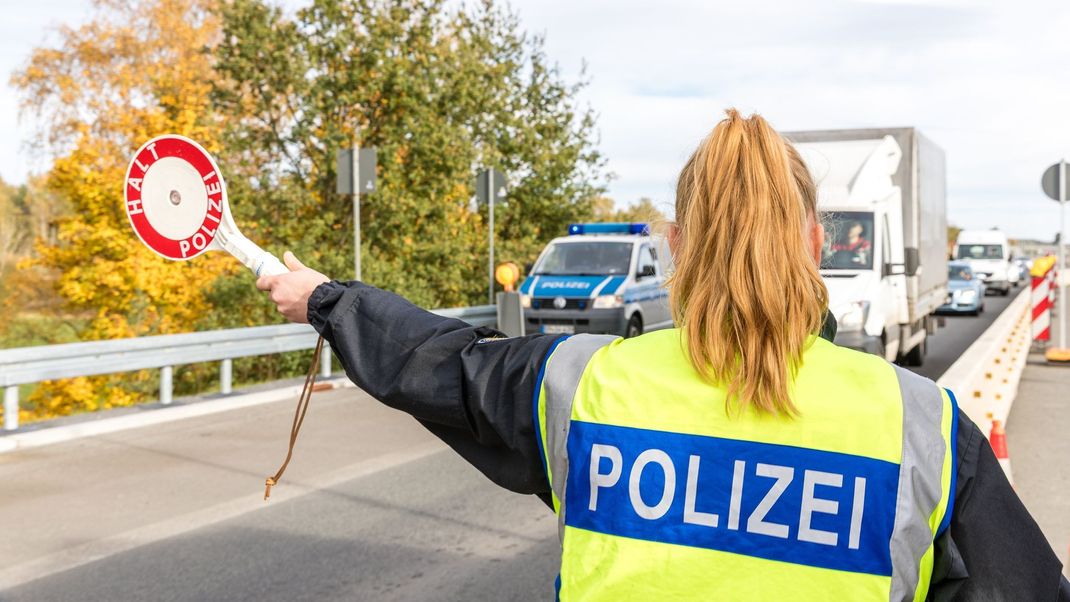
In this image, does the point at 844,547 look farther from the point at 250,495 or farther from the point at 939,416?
the point at 250,495

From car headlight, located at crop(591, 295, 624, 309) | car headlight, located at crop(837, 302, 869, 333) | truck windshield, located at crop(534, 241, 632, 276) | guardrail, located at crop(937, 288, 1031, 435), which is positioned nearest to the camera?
guardrail, located at crop(937, 288, 1031, 435)

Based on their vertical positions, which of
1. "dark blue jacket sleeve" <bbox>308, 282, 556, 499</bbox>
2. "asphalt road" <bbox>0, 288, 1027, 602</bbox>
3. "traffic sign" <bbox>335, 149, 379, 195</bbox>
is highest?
"traffic sign" <bbox>335, 149, 379, 195</bbox>

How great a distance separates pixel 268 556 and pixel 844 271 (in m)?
8.31

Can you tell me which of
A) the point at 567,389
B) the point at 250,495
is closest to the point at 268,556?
the point at 250,495

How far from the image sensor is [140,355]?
398 inches

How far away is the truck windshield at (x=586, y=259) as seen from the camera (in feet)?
54.9

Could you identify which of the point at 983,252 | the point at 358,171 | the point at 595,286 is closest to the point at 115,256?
the point at 358,171

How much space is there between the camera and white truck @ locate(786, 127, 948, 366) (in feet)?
38.5

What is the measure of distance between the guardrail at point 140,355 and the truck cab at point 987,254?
A: 32.8m

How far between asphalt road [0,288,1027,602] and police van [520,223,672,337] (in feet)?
22.8

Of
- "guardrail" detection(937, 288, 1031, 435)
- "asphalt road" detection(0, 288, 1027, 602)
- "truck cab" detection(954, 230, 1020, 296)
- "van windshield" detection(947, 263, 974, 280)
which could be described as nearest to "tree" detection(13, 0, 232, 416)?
"asphalt road" detection(0, 288, 1027, 602)

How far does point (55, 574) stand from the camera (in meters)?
5.36

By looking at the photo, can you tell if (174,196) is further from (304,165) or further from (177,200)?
(304,165)

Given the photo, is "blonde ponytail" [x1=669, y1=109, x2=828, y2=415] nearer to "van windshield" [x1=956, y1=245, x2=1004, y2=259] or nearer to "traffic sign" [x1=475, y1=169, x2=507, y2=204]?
"traffic sign" [x1=475, y1=169, x2=507, y2=204]
